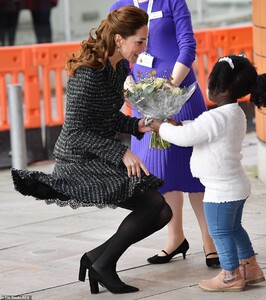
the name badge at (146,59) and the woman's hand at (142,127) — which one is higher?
the name badge at (146,59)

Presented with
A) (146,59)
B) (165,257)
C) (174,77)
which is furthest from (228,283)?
(146,59)

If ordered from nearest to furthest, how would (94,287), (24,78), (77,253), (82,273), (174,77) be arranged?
(94,287) → (82,273) → (174,77) → (77,253) → (24,78)

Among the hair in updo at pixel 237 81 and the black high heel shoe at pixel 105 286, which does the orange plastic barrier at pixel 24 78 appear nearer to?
the black high heel shoe at pixel 105 286

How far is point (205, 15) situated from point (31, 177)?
1780 centimetres

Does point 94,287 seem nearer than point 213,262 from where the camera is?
Yes

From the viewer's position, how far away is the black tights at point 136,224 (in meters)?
6.00

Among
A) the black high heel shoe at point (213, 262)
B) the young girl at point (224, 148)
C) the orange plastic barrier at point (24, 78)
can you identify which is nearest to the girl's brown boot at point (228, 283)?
the young girl at point (224, 148)

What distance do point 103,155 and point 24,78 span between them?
616 centimetres

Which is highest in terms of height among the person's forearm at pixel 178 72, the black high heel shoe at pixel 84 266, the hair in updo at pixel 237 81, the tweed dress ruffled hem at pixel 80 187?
the hair in updo at pixel 237 81

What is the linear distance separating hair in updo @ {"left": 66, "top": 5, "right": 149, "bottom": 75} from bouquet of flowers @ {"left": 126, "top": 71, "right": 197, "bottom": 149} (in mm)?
230

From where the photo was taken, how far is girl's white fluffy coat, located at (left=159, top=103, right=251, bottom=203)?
585cm

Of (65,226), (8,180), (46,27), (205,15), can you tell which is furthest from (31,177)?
(205,15)

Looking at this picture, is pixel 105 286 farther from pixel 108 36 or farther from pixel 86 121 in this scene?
pixel 108 36

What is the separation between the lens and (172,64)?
6812 millimetres
